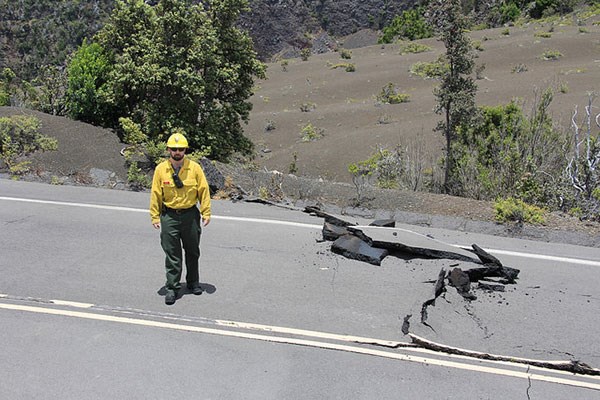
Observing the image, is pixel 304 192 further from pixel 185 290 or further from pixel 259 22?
pixel 259 22

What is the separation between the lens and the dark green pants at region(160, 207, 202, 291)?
6242 mm

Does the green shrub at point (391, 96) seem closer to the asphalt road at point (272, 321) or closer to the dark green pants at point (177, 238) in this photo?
the asphalt road at point (272, 321)

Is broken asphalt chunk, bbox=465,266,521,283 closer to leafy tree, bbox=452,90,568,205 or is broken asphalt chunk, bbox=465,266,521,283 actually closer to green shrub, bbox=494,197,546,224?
green shrub, bbox=494,197,546,224

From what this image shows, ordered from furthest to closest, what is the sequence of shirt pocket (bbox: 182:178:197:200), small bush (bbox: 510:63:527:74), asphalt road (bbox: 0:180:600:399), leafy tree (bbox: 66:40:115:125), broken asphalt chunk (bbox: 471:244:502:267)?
small bush (bbox: 510:63:527:74)
leafy tree (bbox: 66:40:115:125)
broken asphalt chunk (bbox: 471:244:502:267)
shirt pocket (bbox: 182:178:197:200)
asphalt road (bbox: 0:180:600:399)

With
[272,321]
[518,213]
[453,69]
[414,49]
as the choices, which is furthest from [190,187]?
[414,49]

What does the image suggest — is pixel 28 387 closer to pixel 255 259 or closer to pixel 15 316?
pixel 15 316

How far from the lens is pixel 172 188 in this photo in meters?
6.16

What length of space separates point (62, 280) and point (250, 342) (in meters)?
2.80

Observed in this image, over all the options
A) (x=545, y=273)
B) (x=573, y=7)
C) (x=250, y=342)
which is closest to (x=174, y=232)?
(x=250, y=342)

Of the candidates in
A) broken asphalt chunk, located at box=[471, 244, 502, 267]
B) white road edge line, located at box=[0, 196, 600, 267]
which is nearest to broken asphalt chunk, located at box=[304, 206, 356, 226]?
white road edge line, located at box=[0, 196, 600, 267]

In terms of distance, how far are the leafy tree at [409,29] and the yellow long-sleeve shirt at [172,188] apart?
215 ft

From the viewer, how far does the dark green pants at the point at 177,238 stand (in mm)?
6242

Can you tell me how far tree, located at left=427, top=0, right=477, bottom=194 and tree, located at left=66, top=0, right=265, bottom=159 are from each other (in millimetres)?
5117

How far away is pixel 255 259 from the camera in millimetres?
7719
